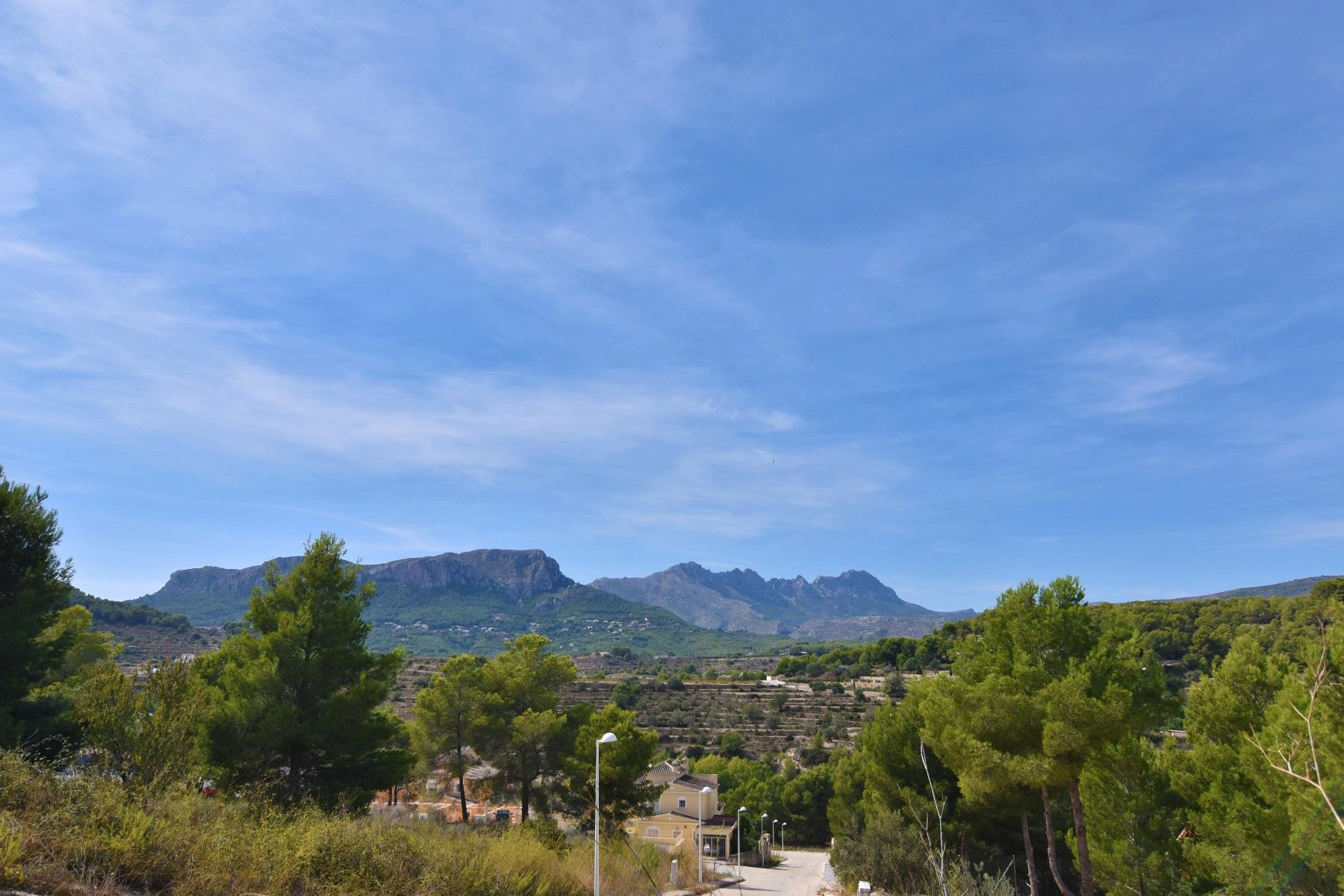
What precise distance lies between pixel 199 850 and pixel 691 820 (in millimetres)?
35332

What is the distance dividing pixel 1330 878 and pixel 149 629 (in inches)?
3641

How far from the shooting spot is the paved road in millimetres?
23844

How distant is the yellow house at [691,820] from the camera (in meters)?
37.4

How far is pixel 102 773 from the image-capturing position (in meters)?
8.49

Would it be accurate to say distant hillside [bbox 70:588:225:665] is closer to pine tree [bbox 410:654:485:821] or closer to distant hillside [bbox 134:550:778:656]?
pine tree [bbox 410:654:485:821]

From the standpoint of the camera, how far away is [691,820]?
1511 inches

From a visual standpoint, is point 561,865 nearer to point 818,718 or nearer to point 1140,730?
point 1140,730

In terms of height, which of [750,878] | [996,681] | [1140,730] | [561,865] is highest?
[996,681]

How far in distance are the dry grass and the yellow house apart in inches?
1177

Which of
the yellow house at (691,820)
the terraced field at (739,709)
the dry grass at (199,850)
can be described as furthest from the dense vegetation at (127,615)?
the dry grass at (199,850)

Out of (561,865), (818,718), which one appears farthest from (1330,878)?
(818,718)

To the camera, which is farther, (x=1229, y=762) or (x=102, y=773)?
(x=1229, y=762)

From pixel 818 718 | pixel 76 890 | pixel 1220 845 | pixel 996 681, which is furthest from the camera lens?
pixel 818 718

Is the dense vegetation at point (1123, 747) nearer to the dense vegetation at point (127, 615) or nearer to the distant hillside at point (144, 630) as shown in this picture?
the distant hillside at point (144, 630)
